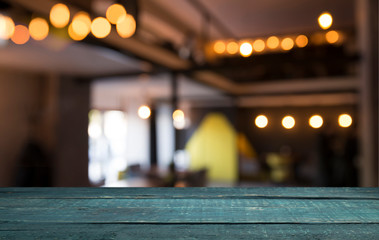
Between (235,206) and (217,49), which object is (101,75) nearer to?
(217,49)

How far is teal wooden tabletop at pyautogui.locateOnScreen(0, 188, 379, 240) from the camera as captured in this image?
0.69 meters

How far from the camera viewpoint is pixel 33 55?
589 cm

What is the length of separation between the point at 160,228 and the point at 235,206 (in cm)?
26

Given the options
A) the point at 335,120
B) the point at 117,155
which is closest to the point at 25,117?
the point at 117,155

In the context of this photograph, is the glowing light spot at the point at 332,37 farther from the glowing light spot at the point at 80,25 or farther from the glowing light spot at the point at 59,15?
the glowing light spot at the point at 59,15

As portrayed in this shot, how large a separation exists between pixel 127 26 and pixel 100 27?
0.98ft

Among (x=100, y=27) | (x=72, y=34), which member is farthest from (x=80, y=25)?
(x=100, y=27)

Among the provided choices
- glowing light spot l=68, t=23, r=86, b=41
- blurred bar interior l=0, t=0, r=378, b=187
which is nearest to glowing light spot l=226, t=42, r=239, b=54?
blurred bar interior l=0, t=0, r=378, b=187

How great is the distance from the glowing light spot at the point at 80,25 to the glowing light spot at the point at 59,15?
4.1 inches

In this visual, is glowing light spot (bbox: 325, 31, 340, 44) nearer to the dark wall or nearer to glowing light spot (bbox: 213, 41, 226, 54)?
glowing light spot (bbox: 213, 41, 226, 54)

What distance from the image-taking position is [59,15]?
3367mm

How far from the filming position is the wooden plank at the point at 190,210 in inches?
30.7

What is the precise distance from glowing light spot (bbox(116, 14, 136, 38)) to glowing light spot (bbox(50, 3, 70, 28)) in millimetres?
534

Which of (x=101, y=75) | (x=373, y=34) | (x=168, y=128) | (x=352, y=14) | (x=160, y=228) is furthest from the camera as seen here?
(x=168, y=128)
